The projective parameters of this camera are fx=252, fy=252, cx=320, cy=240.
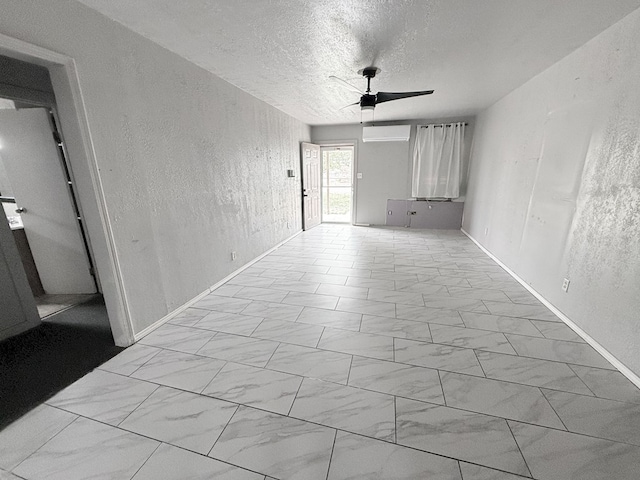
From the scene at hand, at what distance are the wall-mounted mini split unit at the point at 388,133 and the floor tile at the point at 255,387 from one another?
204 inches

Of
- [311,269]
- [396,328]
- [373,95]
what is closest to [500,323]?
[396,328]

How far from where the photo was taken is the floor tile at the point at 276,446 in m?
1.17

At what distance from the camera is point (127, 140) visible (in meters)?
1.92

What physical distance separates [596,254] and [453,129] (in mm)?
4132

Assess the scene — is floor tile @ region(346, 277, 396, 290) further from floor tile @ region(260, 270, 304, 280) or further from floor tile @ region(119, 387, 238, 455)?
floor tile @ region(119, 387, 238, 455)

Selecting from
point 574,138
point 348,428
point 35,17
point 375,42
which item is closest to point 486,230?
point 574,138

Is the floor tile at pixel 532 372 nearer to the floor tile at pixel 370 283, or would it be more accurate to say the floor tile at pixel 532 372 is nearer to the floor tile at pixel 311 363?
the floor tile at pixel 311 363

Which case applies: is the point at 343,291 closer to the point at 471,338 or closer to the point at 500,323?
the point at 471,338

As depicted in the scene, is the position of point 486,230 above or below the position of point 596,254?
below

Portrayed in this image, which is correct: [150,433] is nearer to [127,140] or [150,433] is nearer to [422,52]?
[127,140]

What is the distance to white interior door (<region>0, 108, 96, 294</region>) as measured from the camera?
8.16ft

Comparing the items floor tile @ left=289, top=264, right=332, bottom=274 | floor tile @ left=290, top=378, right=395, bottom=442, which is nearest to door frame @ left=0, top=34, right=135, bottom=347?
floor tile @ left=290, top=378, right=395, bottom=442

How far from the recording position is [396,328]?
221 centimetres

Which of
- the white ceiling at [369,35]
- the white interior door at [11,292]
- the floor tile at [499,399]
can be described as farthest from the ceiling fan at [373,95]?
the white interior door at [11,292]
